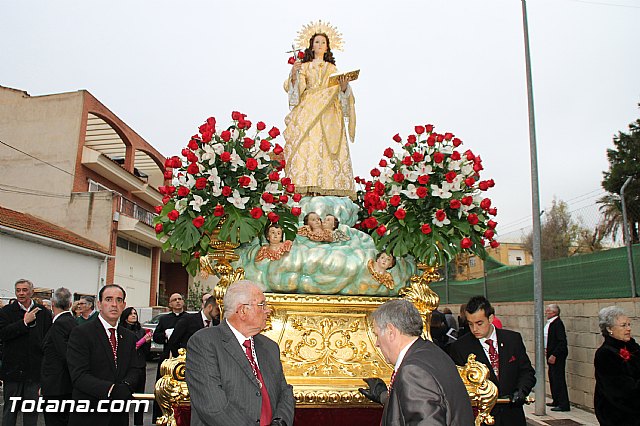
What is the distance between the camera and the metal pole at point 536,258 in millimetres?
8109

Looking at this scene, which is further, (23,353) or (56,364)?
(23,353)

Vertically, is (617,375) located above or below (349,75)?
below

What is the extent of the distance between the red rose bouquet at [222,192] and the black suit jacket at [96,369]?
81cm

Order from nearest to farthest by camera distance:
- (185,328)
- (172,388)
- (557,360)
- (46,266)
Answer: (172,388) → (185,328) → (557,360) → (46,266)

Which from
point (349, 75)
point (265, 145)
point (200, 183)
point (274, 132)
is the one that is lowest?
point (200, 183)

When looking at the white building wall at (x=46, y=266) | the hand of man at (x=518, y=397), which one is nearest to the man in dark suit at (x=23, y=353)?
the hand of man at (x=518, y=397)

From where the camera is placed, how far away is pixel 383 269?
4410mm

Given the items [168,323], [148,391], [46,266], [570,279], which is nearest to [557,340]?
[570,279]

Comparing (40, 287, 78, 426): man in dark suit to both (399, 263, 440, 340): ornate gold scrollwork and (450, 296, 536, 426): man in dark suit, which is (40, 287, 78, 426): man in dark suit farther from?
(450, 296, 536, 426): man in dark suit

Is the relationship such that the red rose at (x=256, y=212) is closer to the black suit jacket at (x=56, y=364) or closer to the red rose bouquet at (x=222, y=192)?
the red rose bouquet at (x=222, y=192)

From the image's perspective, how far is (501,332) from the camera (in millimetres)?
4109

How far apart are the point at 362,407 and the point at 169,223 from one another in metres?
1.94

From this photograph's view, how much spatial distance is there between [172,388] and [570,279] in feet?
24.4

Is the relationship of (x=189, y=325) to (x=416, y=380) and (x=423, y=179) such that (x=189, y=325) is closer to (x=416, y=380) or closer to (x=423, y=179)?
(x=423, y=179)
